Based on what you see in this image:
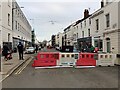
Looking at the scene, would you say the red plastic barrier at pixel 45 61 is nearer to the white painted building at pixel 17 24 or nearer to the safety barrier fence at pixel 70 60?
the safety barrier fence at pixel 70 60

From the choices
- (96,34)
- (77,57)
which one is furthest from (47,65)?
(96,34)

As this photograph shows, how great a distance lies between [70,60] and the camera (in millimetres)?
16203

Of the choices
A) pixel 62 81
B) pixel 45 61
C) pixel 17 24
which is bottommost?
pixel 62 81

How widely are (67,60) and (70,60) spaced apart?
0.76 ft

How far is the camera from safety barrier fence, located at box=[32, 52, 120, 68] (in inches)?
624

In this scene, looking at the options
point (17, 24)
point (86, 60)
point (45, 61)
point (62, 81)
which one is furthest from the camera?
point (17, 24)

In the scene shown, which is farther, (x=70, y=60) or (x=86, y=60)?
(x=86, y=60)

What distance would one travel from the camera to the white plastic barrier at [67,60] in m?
16.0

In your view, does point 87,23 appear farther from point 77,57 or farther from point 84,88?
point 84,88

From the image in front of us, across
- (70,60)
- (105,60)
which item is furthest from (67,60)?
(105,60)

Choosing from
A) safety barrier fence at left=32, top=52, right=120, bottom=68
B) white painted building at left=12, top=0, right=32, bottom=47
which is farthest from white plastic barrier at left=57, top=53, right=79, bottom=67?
white painted building at left=12, top=0, right=32, bottom=47

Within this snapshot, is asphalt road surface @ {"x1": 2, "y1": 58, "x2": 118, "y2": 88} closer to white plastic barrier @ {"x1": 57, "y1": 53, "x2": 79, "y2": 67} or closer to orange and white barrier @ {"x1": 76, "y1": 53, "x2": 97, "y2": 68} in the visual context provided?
white plastic barrier @ {"x1": 57, "y1": 53, "x2": 79, "y2": 67}

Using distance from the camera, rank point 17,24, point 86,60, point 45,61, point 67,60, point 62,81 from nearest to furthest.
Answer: point 62,81
point 45,61
point 67,60
point 86,60
point 17,24

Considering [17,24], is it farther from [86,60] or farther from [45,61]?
[86,60]
